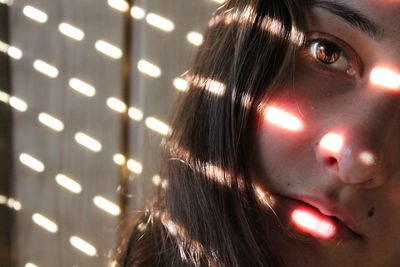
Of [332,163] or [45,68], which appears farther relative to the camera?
[45,68]

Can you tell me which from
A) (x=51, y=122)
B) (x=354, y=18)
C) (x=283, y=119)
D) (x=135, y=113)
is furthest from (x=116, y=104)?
(x=354, y=18)

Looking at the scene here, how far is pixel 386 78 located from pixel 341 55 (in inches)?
3.5

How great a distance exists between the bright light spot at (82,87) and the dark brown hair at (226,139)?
258mm

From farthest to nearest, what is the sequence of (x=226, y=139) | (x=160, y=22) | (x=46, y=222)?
1. (x=46, y=222)
2. (x=160, y=22)
3. (x=226, y=139)

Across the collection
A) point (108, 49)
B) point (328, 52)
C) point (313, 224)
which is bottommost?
point (313, 224)

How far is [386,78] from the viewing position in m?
0.69

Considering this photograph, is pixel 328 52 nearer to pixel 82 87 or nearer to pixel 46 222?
pixel 82 87

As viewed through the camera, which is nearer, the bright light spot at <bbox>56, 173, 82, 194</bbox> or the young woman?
the young woman

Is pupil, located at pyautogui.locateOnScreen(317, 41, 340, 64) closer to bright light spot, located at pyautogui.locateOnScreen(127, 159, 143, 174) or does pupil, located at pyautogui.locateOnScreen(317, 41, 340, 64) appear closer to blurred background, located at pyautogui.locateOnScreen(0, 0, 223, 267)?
blurred background, located at pyautogui.locateOnScreen(0, 0, 223, 267)

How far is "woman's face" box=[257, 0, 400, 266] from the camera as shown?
686mm

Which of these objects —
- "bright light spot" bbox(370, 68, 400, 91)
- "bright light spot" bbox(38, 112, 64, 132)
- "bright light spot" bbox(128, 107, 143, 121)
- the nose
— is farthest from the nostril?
"bright light spot" bbox(38, 112, 64, 132)

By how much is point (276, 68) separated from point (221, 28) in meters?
0.14

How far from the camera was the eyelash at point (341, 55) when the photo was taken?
0.73m

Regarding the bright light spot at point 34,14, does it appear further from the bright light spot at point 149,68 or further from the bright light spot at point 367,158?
the bright light spot at point 367,158
